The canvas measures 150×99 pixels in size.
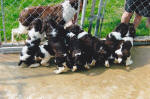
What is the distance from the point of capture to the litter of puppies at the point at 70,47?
170 inches

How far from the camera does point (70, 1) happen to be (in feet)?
17.2

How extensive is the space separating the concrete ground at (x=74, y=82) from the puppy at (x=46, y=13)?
2.49 ft

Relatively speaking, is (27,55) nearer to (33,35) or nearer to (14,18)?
(33,35)

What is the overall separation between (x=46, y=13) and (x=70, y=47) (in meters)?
1.17

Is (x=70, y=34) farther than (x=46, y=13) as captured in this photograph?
No

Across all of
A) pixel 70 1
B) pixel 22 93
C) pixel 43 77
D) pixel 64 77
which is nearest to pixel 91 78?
pixel 64 77

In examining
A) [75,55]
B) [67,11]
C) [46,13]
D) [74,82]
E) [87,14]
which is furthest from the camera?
[87,14]

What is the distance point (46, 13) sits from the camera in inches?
203

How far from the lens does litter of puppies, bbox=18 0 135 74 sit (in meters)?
4.33

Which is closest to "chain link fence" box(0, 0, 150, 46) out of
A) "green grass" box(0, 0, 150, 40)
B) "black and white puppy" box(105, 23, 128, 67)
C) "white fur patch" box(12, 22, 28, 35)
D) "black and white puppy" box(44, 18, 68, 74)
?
"green grass" box(0, 0, 150, 40)

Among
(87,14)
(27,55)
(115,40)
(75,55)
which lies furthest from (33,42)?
(87,14)

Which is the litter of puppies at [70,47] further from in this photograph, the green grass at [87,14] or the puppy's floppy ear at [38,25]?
the green grass at [87,14]

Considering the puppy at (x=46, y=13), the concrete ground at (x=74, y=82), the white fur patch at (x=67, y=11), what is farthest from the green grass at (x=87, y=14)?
the concrete ground at (x=74, y=82)

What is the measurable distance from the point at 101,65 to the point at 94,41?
50cm
